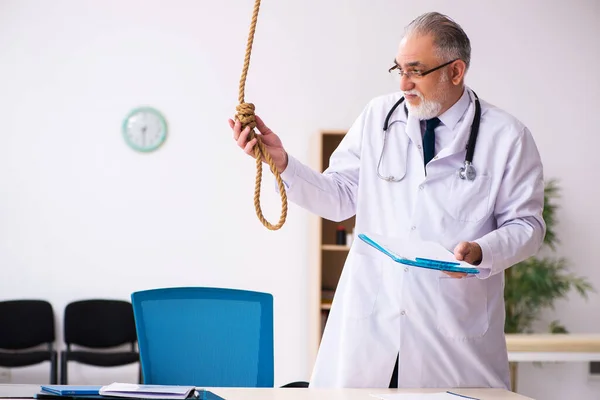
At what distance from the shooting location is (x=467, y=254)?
2.14 metres

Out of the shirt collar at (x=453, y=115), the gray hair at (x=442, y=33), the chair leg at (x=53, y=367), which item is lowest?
the chair leg at (x=53, y=367)

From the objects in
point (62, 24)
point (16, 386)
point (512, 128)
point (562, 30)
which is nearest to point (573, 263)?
point (562, 30)

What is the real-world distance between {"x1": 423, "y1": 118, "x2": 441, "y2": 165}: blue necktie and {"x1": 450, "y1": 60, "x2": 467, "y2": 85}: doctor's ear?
5.2 inches

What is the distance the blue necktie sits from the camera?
7.99ft

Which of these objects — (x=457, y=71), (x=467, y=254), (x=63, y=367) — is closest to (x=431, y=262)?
(x=467, y=254)

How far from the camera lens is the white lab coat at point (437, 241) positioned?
2.28 meters

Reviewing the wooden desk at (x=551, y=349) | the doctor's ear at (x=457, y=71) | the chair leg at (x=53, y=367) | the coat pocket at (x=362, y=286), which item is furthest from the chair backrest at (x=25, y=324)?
the doctor's ear at (x=457, y=71)

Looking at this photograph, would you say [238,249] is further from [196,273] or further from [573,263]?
[573,263]

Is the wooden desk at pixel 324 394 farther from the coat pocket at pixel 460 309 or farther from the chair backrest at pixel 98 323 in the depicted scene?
the chair backrest at pixel 98 323

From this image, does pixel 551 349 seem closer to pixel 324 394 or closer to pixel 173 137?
pixel 173 137

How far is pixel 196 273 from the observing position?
5.48 metres

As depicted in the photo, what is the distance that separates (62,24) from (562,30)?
3486mm

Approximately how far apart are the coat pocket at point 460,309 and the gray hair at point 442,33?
68 cm

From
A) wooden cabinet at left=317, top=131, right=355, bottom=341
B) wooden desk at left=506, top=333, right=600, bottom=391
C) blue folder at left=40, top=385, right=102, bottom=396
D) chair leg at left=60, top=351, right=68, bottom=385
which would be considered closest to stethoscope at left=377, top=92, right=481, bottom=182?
blue folder at left=40, top=385, right=102, bottom=396
